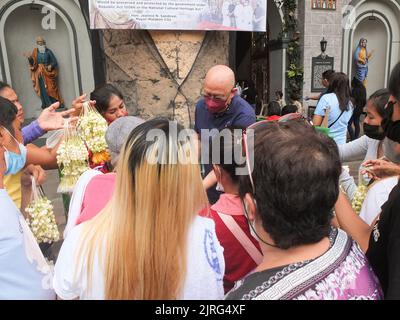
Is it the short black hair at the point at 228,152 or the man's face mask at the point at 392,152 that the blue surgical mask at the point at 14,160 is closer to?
the short black hair at the point at 228,152

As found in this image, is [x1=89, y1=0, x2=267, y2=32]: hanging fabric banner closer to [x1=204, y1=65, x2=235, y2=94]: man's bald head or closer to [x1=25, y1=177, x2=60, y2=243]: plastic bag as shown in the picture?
[x1=204, y1=65, x2=235, y2=94]: man's bald head

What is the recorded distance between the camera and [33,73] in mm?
8680

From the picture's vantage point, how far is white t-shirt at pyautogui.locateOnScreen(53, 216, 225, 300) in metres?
1.06

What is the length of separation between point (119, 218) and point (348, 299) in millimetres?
671

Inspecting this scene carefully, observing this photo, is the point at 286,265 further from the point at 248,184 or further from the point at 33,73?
the point at 33,73

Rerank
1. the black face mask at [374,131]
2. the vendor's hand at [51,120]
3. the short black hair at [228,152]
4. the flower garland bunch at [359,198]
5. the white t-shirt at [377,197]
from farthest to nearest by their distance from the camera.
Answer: the vendor's hand at [51,120] → the black face mask at [374,131] → the flower garland bunch at [359,198] → the white t-shirt at [377,197] → the short black hair at [228,152]

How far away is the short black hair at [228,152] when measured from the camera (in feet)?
4.39

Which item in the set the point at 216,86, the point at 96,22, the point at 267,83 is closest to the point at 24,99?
the point at 96,22

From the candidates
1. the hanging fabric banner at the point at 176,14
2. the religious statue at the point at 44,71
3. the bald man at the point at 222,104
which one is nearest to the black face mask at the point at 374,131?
the bald man at the point at 222,104

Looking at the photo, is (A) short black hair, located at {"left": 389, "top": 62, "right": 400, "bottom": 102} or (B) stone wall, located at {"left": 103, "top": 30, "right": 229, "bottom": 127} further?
(B) stone wall, located at {"left": 103, "top": 30, "right": 229, "bottom": 127}

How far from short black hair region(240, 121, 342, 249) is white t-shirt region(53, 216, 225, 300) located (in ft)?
0.82

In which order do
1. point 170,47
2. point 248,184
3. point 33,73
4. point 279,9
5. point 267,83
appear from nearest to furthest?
point 248,184
point 170,47
point 33,73
point 279,9
point 267,83

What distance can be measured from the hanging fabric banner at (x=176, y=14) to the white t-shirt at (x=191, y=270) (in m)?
5.45

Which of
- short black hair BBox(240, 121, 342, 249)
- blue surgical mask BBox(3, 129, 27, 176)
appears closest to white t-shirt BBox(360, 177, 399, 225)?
short black hair BBox(240, 121, 342, 249)
